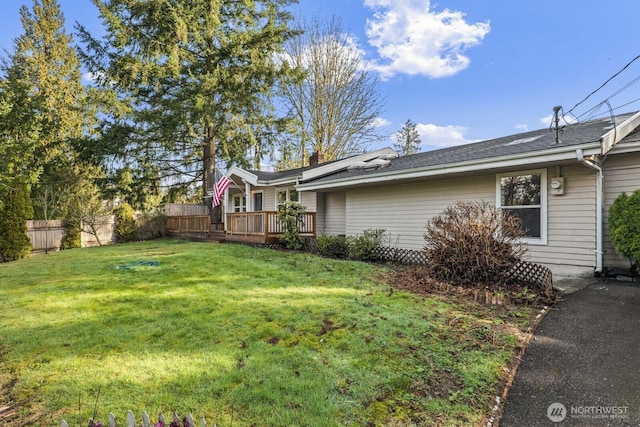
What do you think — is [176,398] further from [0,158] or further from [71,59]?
[71,59]

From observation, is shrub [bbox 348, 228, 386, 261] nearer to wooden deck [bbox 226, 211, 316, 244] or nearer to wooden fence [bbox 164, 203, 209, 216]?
wooden deck [bbox 226, 211, 316, 244]

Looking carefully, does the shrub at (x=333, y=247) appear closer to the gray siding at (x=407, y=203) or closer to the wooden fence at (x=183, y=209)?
the gray siding at (x=407, y=203)

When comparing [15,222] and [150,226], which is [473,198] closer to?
[15,222]

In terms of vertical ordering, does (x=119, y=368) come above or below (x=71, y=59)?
below

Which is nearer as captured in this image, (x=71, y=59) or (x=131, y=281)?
(x=131, y=281)

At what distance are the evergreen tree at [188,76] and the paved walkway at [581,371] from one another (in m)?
15.7

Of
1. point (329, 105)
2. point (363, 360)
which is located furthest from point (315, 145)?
point (363, 360)

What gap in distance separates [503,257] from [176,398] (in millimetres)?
5656

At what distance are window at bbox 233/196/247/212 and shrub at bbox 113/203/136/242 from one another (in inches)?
208

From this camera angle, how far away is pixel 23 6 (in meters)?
20.1

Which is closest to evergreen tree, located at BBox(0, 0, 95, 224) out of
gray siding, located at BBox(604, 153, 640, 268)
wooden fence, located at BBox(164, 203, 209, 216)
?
wooden fence, located at BBox(164, 203, 209, 216)

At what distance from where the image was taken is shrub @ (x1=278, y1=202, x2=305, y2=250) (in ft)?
39.8

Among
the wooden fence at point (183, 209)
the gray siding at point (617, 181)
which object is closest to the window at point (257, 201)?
the wooden fence at point (183, 209)

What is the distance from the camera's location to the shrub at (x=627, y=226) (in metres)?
5.82
